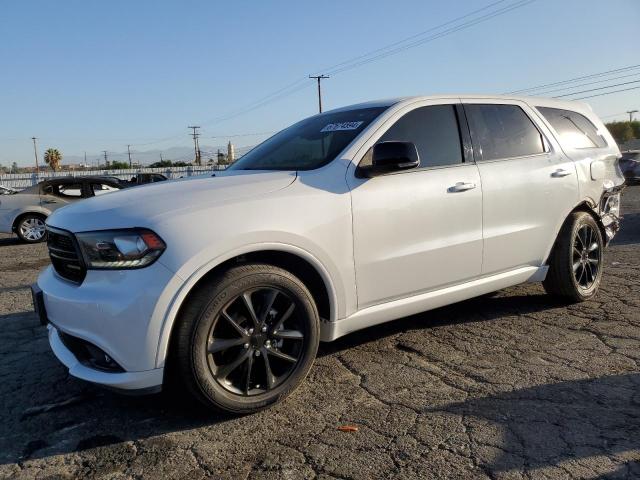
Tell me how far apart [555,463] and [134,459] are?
76.3 inches

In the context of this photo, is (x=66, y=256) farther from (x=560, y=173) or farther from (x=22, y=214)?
(x=22, y=214)

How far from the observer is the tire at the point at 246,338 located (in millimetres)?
2744

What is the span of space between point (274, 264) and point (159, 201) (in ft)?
2.39

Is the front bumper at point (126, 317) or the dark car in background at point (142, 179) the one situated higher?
the dark car in background at point (142, 179)

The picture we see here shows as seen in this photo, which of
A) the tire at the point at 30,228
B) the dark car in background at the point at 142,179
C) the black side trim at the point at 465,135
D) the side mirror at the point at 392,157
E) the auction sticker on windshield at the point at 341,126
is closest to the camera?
the side mirror at the point at 392,157

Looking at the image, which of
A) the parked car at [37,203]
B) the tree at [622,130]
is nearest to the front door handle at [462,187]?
the parked car at [37,203]

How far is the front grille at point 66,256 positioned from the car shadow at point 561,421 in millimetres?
2017

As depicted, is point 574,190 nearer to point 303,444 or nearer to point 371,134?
point 371,134

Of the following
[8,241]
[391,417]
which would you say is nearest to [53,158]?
[8,241]

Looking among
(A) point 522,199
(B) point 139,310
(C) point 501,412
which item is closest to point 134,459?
(B) point 139,310

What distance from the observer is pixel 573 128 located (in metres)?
4.98

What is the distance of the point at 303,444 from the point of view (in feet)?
8.79

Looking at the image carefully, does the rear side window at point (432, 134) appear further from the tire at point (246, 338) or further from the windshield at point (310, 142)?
the tire at point (246, 338)

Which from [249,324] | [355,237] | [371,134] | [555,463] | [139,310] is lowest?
[555,463]
